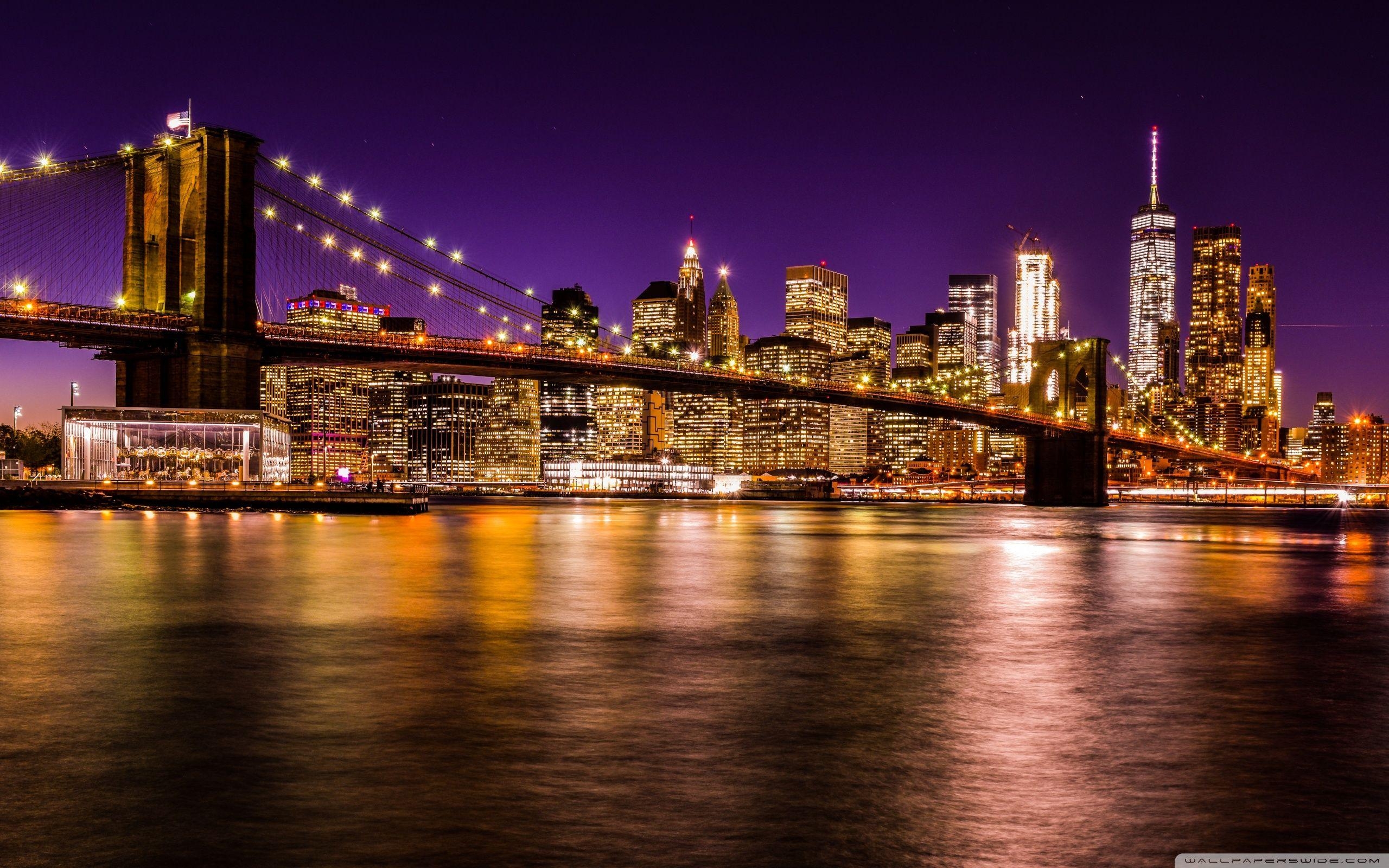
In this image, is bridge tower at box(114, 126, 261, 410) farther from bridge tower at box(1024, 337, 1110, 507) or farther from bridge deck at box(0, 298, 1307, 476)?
bridge tower at box(1024, 337, 1110, 507)

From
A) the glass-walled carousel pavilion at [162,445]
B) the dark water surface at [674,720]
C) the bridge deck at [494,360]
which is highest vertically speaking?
the bridge deck at [494,360]

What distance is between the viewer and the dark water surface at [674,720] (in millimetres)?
6211

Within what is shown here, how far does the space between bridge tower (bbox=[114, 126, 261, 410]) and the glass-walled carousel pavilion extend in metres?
1.42

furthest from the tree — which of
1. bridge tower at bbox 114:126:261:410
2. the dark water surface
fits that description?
the dark water surface

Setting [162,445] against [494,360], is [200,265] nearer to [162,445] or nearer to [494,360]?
[162,445]

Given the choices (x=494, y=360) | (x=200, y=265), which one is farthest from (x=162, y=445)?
(x=494, y=360)

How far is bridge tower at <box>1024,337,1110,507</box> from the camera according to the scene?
101562mm

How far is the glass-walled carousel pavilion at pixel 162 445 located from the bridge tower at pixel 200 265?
1.42 metres

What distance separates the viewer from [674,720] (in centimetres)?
927

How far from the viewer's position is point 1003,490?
17512 cm

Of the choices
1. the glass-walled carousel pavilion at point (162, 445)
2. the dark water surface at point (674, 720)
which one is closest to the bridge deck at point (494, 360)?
the glass-walled carousel pavilion at point (162, 445)

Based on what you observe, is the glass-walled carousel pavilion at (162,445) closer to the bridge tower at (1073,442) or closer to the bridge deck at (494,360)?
the bridge deck at (494,360)

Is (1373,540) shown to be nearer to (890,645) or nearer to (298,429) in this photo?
(890,645)

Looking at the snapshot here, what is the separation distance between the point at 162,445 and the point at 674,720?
185ft
